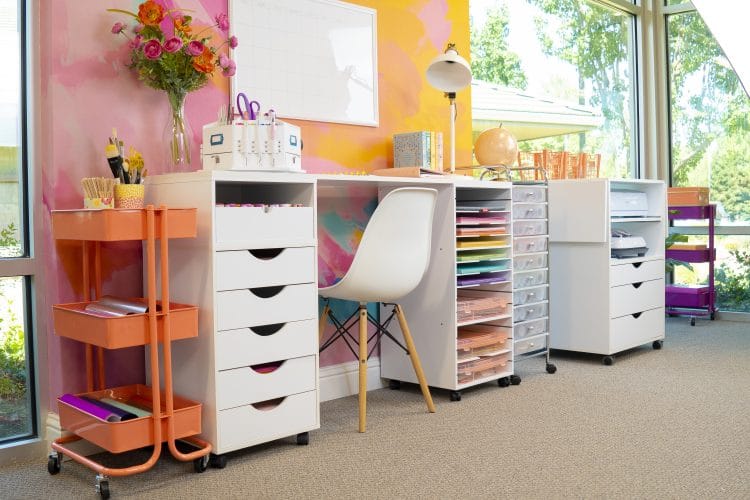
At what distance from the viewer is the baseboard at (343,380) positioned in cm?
324

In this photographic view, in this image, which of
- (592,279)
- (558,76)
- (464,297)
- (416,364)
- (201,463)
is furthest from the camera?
(558,76)

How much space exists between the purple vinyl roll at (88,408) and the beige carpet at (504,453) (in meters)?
0.20

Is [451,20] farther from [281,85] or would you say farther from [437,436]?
[437,436]

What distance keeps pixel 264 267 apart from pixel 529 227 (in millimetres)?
1663

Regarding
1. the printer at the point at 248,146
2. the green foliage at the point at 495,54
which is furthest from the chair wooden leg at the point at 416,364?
the green foliage at the point at 495,54

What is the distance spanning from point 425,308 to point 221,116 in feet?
4.15

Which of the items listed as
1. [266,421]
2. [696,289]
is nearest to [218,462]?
[266,421]

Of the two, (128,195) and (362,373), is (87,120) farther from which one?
(362,373)

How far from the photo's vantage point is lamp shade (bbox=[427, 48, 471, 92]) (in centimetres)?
352

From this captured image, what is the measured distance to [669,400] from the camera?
10.2 ft

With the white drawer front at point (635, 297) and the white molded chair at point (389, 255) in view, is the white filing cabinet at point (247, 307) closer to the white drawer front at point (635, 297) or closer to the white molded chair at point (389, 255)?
the white molded chair at point (389, 255)

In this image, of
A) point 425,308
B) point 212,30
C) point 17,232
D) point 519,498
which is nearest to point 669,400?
point 425,308

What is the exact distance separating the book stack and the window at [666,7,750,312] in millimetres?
2988

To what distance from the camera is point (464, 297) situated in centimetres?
351
